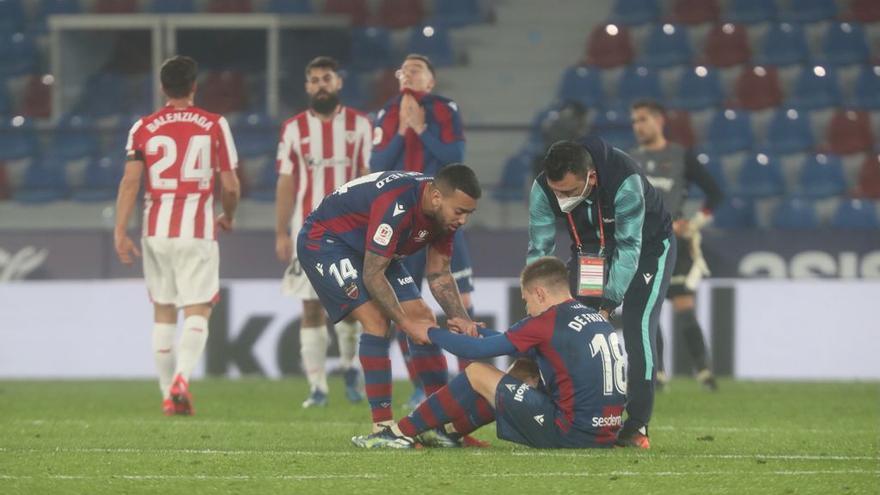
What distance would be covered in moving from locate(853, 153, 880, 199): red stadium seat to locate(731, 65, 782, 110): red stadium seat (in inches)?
60.9

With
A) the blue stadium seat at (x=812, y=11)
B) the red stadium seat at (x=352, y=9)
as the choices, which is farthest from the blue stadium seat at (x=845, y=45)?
the red stadium seat at (x=352, y=9)

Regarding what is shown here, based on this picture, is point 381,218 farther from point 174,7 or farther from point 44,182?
Result: point 174,7

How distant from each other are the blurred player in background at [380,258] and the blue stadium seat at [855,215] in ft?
25.7

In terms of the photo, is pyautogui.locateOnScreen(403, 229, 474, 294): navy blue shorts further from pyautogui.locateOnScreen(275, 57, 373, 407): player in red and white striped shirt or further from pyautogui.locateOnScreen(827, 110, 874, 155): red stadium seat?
pyautogui.locateOnScreen(827, 110, 874, 155): red stadium seat

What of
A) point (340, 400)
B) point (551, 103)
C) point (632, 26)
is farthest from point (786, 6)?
point (340, 400)

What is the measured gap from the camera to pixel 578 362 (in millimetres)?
6621

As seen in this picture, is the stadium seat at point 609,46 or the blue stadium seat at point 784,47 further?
the stadium seat at point 609,46

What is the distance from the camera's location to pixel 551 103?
55.0ft

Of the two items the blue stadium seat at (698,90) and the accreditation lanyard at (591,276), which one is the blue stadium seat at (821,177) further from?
the accreditation lanyard at (591,276)

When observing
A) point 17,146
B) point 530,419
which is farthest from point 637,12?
point 530,419

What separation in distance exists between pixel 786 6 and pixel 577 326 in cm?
1140

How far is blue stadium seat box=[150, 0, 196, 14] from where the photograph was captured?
57.5 ft

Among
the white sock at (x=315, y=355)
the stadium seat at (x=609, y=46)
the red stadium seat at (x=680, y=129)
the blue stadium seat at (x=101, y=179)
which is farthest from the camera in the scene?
the stadium seat at (x=609, y=46)

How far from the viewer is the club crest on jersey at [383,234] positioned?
691cm
